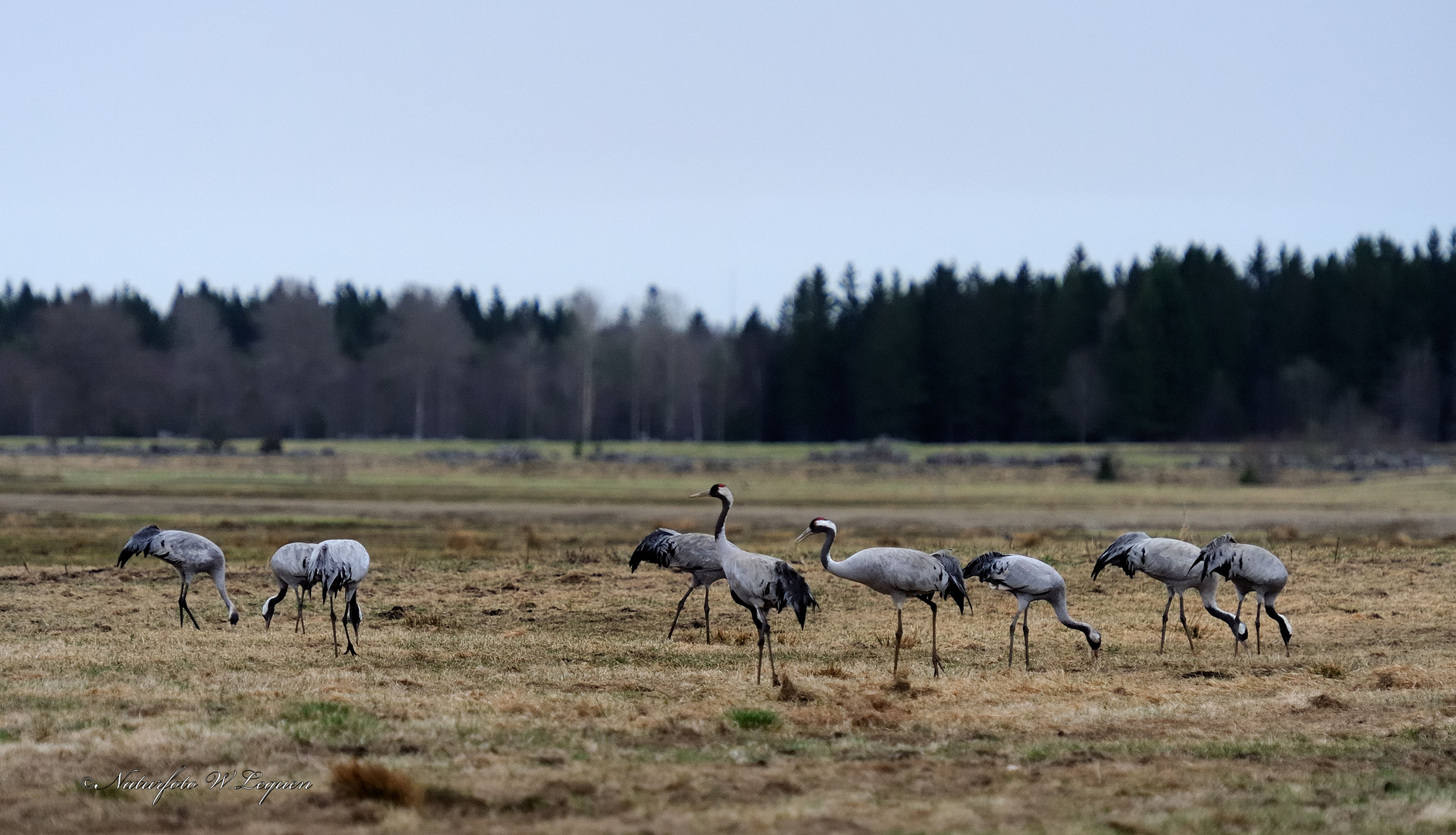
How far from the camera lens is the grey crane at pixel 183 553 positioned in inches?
653

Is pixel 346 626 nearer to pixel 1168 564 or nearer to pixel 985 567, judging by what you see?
pixel 985 567

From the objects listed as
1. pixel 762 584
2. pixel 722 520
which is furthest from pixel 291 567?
pixel 762 584

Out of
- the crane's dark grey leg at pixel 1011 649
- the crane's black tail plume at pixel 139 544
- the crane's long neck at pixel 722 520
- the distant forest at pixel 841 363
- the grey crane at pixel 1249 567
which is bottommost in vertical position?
the crane's dark grey leg at pixel 1011 649

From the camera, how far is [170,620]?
16656 millimetres

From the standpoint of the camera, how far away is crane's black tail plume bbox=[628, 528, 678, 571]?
54.9ft

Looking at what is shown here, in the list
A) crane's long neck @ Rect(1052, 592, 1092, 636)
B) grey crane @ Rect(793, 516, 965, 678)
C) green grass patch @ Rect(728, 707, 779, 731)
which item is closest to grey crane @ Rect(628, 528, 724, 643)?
grey crane @ Rect(793, 516, 965, 678)

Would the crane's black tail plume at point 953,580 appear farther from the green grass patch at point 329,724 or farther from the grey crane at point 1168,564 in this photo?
the green grass patch at point 329,724

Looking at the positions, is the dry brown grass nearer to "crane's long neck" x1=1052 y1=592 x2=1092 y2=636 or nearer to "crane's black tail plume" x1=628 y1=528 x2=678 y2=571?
"crane's long neck" x1=1052 y1=592 x2=1092 y2=636

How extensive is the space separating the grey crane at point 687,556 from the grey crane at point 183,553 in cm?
512

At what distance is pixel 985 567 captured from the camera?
48.1 feet

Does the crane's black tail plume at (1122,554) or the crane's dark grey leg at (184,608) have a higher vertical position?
the crane's black tail plume at (1122,554)

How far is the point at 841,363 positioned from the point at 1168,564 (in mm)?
84293

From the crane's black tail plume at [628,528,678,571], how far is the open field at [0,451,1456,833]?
86 centimetres

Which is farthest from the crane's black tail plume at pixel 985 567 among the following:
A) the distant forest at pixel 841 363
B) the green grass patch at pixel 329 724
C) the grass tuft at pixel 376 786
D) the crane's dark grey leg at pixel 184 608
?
the distant forest at pixel 841 363
